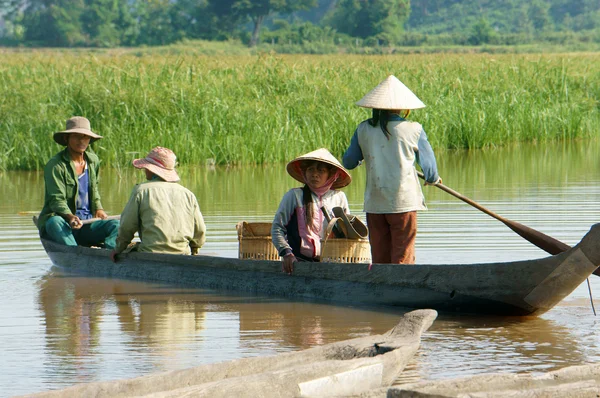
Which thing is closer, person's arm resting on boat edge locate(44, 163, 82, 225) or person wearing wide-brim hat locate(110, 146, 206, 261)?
person wearing wide-brim hat locate(110, 146, 206, 261)

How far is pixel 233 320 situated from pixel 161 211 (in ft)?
4.61

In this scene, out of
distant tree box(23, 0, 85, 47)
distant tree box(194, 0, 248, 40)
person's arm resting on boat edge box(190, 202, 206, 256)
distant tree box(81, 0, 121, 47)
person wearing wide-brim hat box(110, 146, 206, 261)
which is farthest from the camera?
distant tree box(23, 0, 85, 47)

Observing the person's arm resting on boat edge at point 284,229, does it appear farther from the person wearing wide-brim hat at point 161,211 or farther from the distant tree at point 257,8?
the distant tree at point 257,8

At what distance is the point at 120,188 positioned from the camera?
14727mm

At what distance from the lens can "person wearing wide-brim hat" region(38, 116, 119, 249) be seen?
9.26 metres

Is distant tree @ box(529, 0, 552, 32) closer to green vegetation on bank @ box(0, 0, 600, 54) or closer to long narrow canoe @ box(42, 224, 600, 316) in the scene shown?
green vegetation on bank @ box(0, 0, 600, 54)

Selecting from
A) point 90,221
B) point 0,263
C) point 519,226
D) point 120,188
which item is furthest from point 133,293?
point 120,188

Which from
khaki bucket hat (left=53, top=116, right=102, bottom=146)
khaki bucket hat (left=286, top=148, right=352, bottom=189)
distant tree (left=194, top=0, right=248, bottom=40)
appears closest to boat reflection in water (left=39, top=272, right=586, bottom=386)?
khaki bucket hat (left=286, top=148, right=352, bottom=189)

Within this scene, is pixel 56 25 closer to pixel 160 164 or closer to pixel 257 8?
pixel 257 8

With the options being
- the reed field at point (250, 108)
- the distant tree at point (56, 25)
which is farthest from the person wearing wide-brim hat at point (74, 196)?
the distant tree at point (56, 25)

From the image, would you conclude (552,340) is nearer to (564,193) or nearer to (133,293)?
(133,293)

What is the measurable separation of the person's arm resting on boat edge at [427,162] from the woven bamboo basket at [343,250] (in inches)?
23.7

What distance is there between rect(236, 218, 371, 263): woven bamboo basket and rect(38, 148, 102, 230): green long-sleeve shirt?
74.4 inches

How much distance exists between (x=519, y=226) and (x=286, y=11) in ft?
217
